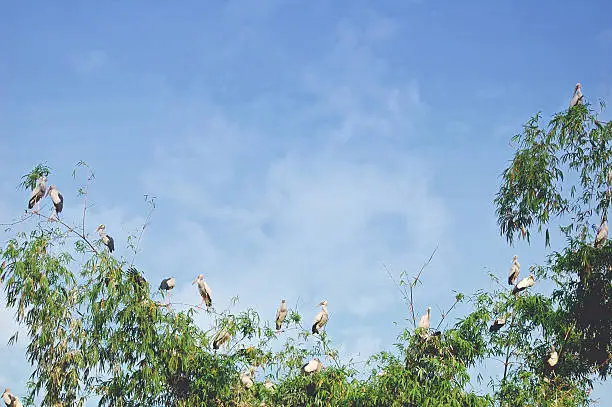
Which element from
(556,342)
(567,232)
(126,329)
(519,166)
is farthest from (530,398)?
(126,329)

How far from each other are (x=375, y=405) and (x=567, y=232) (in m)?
3.84

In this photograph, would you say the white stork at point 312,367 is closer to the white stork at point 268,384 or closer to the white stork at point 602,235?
the white stork at point 268,384

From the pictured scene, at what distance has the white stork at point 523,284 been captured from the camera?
12.3m

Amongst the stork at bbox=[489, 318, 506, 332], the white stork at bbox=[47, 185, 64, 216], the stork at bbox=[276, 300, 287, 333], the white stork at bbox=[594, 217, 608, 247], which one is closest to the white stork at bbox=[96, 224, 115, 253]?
the white stork at bbox=[47, 185, 64, 216]

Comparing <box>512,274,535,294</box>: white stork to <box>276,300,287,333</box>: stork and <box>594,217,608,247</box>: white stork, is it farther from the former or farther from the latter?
<box>276,300,287,333</box>: stork

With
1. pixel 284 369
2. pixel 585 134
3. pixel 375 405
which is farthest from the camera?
pixel 585 134

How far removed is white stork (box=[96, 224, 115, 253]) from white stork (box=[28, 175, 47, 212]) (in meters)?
0.87

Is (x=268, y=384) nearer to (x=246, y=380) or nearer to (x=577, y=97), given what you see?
(x=246, y=380)

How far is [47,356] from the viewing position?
11.3 metres

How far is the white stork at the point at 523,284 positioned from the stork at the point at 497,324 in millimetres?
467

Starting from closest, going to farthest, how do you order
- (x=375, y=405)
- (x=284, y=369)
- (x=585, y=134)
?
(x=375, y=405), (x=284, y=369), (x=585, y=134)

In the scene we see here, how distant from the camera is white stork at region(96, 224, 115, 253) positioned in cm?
1178

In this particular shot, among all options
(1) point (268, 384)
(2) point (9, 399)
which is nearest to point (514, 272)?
(1) point (268, 384)

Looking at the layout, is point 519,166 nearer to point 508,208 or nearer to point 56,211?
point 508,208
